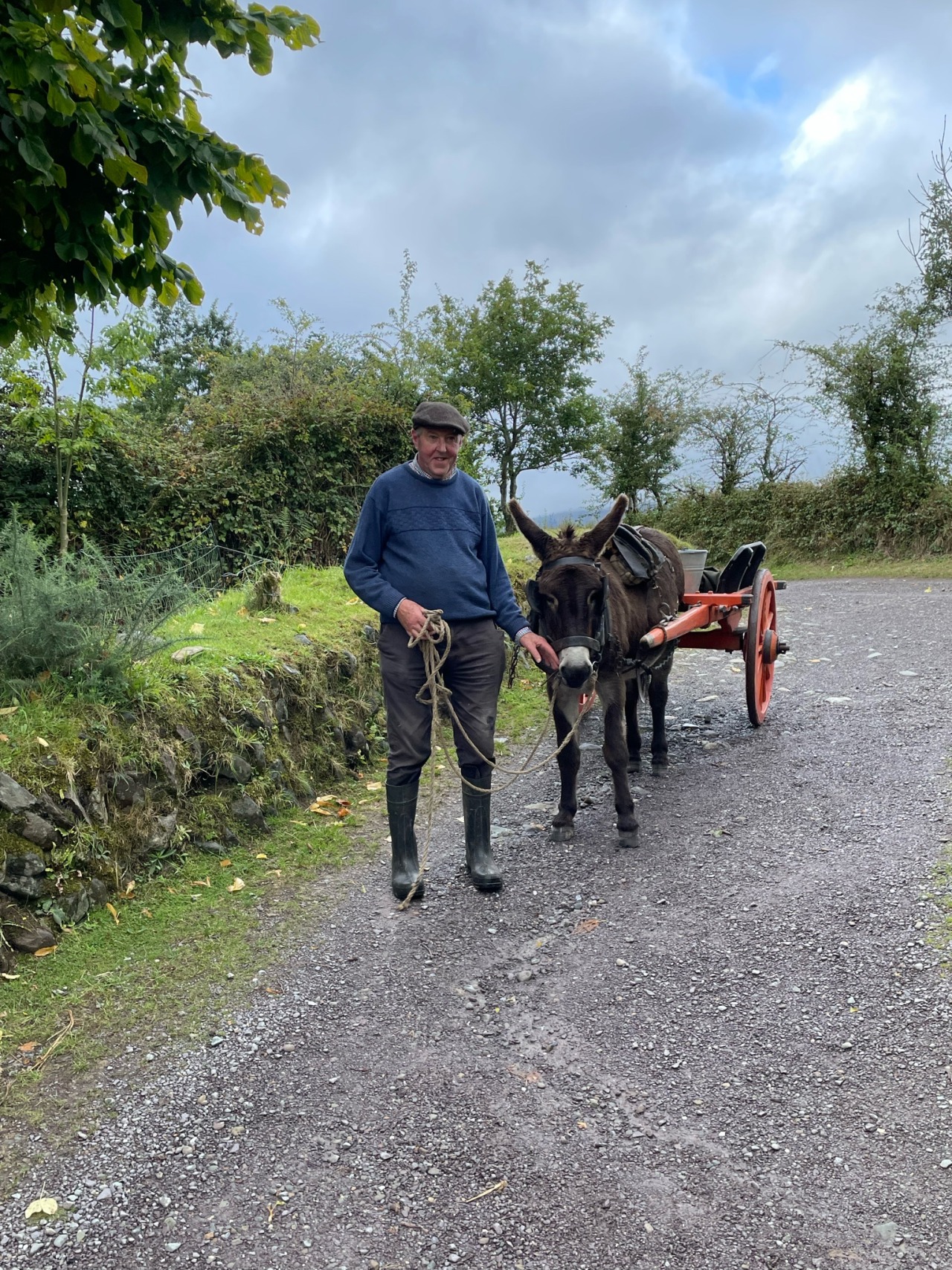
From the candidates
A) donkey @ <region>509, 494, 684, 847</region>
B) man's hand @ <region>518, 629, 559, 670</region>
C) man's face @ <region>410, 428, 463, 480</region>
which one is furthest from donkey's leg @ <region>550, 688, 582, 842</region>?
man's face @ <region>410, 428, 463, 480</region>

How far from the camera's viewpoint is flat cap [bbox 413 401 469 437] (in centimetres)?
375

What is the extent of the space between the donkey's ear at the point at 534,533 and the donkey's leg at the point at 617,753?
820 mm


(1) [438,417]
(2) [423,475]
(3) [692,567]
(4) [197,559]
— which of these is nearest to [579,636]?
(2) [423,475]

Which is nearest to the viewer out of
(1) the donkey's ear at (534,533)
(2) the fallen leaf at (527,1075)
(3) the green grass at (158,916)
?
(2) the fallen leaf at (527,1075)

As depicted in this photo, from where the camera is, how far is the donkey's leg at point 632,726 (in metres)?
5.80

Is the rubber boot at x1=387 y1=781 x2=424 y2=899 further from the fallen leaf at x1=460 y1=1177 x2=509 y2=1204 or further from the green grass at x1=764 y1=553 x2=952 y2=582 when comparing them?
the green grass at x1=764 y1=553 x2=952 y2=582

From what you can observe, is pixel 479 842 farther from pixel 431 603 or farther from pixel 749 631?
pixel 749 631

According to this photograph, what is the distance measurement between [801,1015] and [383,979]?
5.17ft

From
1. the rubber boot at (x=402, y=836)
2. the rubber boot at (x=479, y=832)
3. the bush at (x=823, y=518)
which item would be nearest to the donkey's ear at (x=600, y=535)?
the rubber boot at (x=479, y=832)

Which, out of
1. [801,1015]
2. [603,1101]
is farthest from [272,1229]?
[801,1015]

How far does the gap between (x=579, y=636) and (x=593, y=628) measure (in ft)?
0.43

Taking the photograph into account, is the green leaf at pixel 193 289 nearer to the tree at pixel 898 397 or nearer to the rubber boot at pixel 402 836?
the rubber boot at pixel 402 836

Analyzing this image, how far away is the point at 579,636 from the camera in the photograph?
3.94 m

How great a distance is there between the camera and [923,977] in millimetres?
3037
